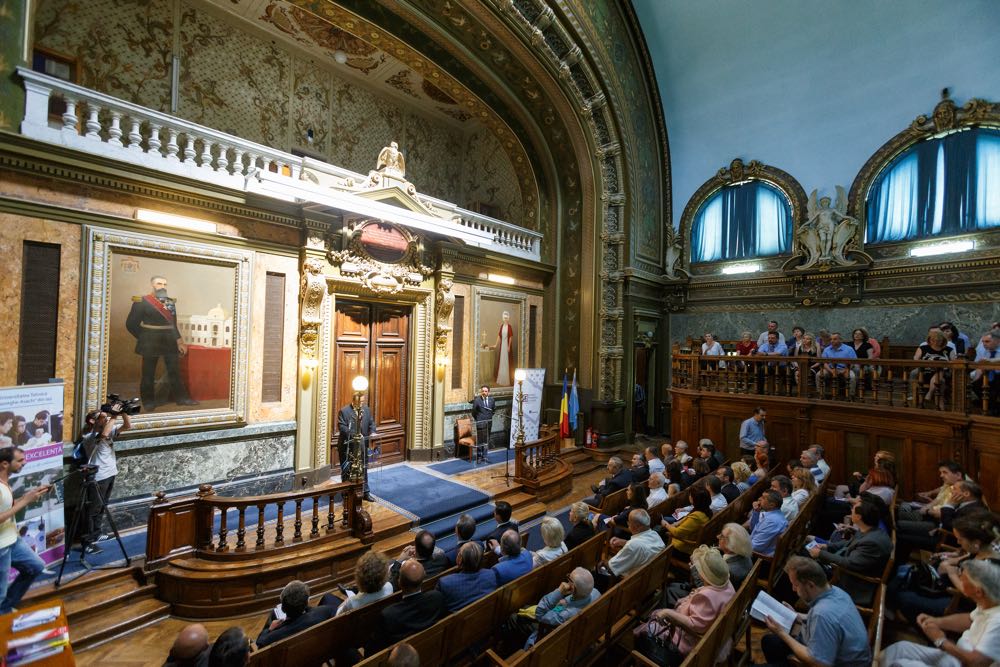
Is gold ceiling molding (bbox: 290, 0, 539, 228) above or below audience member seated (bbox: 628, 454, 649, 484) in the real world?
above

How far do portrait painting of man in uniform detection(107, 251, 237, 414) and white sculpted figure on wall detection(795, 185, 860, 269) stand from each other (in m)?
11.4

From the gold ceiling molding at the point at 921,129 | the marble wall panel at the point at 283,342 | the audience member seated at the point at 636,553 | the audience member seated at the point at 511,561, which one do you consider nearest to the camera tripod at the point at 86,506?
the marble wall panel at the point at 283,342

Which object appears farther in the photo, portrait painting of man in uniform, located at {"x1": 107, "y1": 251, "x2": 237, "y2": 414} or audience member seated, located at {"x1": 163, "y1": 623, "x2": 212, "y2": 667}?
portrait painting of man in uniform, located at {"x1": 107, "y1": 251, "x2": 237, "y2": 414}

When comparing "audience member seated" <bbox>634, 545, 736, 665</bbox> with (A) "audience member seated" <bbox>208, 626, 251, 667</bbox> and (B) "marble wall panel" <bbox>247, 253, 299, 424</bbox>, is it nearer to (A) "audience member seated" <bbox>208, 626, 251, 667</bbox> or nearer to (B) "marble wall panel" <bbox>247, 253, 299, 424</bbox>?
(A) "audience member seated" <bbox>208, 626, 251, 667</bbox>

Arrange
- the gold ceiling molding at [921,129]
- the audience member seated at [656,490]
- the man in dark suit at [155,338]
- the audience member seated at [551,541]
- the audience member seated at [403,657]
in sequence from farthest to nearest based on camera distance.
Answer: the gold ceiling molding at [921,129] < the man in dark suit at [155,338] < the audience member seated at [656,490] < the audience member seated at [551,541] < the audience member seated at [403,657]

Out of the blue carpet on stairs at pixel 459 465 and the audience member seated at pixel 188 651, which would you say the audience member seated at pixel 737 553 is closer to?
the audience member seated at pixel 188 651

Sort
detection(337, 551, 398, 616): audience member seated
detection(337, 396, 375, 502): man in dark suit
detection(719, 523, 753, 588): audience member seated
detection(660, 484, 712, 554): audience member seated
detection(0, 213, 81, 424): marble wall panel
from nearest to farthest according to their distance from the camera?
1. detection(337, 551, 398, 616): audience member seated
2. detection(719, 523, 753, 588): audience member seated
3. detection(660, 484, 712, 554): audience member seated
4. detection(0, 213, 81, 424): marble wall panel
5. detection(337, 396, 375, 502): man in dark suit

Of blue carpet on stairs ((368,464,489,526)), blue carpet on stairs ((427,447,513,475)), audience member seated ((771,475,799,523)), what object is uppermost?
audience member seated ((771,475,799,523))

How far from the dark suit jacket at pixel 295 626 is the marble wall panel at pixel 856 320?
1078 cm

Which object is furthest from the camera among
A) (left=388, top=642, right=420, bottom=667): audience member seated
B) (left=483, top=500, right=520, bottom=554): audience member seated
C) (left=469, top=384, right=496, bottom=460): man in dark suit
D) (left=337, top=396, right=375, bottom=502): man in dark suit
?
(left=469, top=384, right=496, bottom=460): man in dark suit

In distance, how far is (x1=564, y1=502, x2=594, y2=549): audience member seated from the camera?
4.12 metres

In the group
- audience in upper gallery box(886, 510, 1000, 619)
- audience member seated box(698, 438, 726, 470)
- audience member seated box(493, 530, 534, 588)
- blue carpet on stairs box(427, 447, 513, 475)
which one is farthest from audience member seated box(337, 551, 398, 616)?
audience member seated box(698, 438, 726, 470)

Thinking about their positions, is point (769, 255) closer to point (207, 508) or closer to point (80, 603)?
point (207, 508)

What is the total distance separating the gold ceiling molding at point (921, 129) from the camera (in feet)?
26.1
